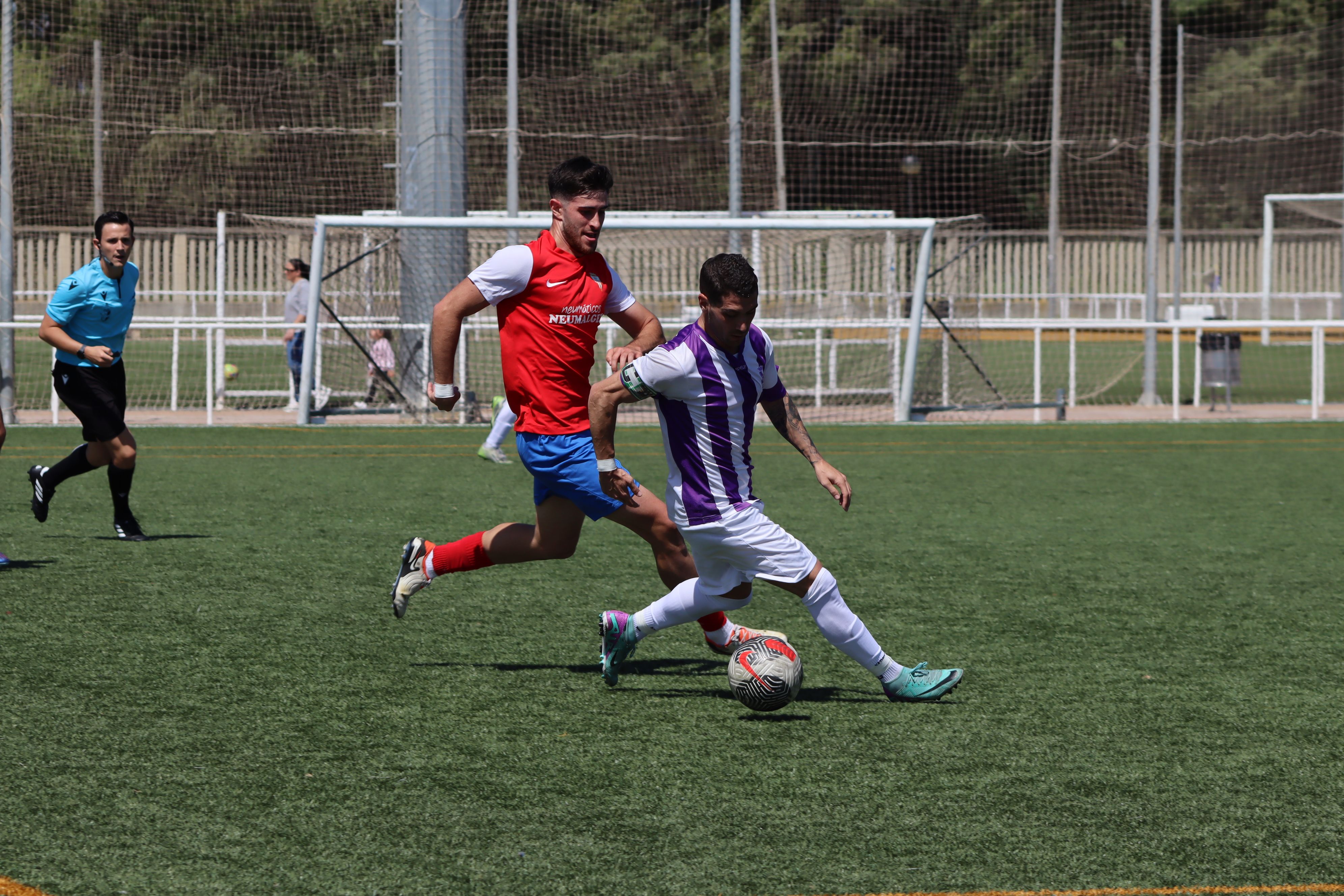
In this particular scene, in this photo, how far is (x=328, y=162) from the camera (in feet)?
88.8

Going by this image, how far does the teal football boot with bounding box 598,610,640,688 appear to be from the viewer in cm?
535

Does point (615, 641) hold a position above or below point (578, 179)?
below

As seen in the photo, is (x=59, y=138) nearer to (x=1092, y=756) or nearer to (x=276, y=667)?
(x=276, y=667)

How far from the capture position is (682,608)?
533cm

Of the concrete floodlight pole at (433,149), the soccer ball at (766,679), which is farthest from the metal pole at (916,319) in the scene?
the soccer ball at (766,679)

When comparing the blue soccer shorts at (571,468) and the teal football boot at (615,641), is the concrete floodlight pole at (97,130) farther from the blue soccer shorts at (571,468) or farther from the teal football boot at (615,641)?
the teal football boot at (615,641)

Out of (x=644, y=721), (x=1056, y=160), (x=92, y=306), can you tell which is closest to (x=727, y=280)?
(x=644, y=721)

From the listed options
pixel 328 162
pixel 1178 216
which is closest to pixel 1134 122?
pixel 1178 216

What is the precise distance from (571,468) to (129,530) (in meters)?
4.09

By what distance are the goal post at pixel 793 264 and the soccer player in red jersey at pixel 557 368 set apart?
27.2ft

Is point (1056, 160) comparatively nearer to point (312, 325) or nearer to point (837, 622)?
point (312, 325)

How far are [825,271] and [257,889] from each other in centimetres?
1699

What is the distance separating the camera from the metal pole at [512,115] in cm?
2033

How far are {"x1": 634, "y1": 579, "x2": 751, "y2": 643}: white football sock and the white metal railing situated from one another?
1196 centimetres
